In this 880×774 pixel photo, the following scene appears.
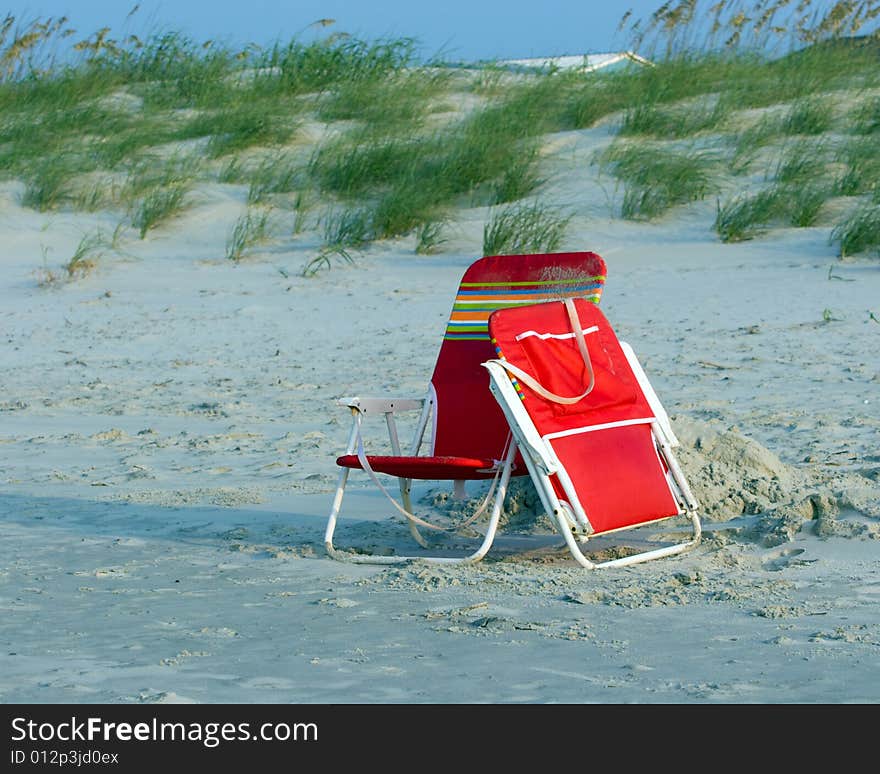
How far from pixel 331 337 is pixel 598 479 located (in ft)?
13.9

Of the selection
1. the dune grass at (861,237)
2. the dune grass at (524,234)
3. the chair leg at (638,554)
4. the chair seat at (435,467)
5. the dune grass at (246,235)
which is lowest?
the dune grass at (246,235)

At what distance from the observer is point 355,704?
3.10 meters

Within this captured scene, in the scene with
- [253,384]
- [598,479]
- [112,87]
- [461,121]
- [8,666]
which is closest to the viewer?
[8,666]

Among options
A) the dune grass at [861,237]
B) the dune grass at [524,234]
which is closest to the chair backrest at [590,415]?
the dune grass at [861,237]

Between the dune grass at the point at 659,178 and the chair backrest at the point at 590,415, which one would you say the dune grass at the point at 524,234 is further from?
the chair backrest at the point at 590,415

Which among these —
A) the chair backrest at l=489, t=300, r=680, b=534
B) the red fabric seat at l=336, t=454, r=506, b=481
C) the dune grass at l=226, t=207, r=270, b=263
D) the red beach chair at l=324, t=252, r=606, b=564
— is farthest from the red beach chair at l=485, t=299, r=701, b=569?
the dune grass at l=226, t=207, r=270, b=263

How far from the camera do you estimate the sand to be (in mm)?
3385

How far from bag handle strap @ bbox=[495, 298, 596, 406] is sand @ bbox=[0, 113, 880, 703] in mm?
524

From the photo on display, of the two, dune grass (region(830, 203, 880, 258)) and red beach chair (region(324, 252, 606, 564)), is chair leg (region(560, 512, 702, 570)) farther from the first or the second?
dune grass (region(830, 203, 880, 258))

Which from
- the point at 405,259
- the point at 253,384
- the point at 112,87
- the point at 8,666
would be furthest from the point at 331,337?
the point at 112,87

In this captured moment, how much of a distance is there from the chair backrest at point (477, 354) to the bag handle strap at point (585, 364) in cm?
37

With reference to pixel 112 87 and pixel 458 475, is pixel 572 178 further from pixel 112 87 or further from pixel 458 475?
pixel 458 475

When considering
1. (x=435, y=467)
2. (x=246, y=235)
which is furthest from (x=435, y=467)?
(x=246, y=235)

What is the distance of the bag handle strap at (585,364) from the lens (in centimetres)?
444
